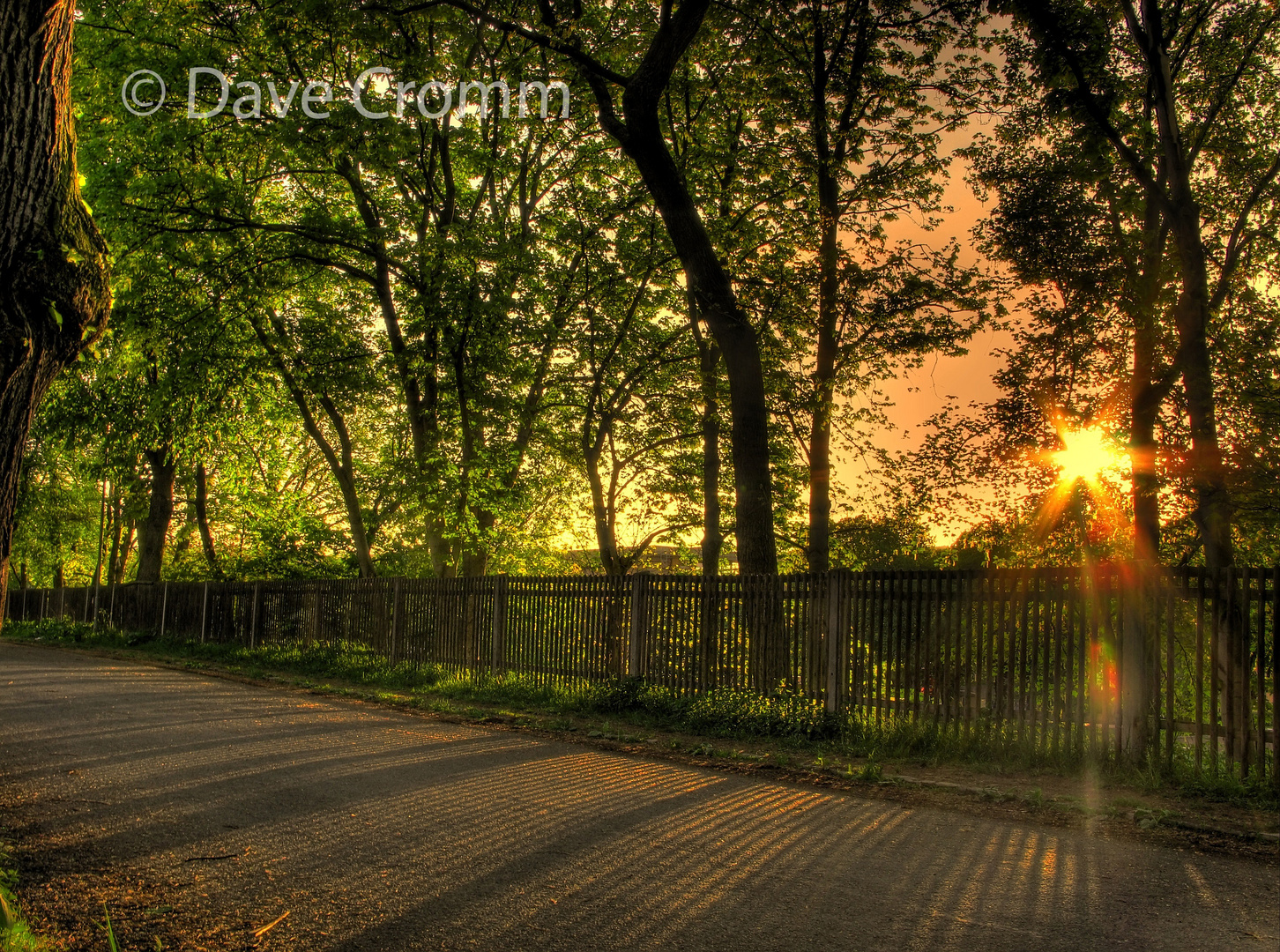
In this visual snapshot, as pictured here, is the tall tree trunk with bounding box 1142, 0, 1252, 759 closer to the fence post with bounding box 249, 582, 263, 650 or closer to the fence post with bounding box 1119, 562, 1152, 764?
the fence post with bounding box 1119, 562, 1152, 764

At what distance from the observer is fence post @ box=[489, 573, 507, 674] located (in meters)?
14.4

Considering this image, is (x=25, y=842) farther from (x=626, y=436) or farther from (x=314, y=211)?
(x=626, y=436)

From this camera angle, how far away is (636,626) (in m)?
12.2

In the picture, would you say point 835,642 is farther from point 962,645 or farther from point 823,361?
point 823,361

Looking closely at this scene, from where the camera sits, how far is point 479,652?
14945mm

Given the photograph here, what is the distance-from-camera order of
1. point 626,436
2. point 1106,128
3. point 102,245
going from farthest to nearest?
point 626,436
point 1106,128
point 102,245

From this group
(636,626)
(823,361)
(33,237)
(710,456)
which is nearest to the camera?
(33,237)

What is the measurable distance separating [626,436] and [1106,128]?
16.4 meters

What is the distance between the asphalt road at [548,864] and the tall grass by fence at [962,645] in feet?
7.24

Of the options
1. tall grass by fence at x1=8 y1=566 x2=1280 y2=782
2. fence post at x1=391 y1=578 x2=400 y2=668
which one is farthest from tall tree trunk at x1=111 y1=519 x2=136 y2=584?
tall grass by fence at x1=8 y1=566 x2=1280 y2=782

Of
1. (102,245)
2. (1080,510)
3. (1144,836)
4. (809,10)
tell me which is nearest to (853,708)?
(1144,836)

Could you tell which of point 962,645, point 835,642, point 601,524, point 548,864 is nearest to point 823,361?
point 835,642
